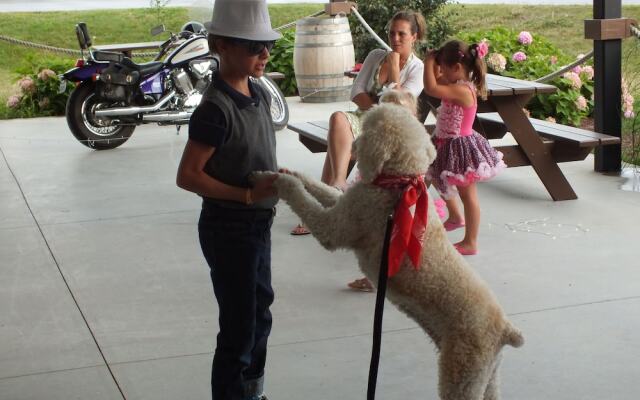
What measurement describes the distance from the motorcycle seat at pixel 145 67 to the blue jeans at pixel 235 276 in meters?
6.39

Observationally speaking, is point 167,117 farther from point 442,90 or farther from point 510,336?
point 510,336

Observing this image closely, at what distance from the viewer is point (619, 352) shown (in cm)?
388

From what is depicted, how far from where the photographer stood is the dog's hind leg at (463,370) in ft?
9.36

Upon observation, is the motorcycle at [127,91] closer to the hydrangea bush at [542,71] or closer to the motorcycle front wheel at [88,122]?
the motorcycle front wheel at [88,122]

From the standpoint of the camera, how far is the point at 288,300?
4.72 metres

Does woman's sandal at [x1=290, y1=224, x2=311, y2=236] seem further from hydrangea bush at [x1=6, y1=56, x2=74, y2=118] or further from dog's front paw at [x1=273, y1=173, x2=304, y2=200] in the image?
hydrangea bush at [x1=6, y1=56, x2=74, y2=118]

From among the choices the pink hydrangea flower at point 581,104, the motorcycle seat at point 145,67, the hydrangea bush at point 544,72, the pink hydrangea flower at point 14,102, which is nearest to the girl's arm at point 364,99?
the hydrangea bush at point 544,72

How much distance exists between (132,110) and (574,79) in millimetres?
4402

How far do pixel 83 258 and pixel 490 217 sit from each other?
2594 mm

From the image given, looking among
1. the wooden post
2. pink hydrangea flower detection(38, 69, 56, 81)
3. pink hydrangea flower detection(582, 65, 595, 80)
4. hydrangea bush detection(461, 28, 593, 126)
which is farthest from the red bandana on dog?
pink hydrangea flower detection(38, 69, 56, 81)

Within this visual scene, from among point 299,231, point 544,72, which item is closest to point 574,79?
point 544,72

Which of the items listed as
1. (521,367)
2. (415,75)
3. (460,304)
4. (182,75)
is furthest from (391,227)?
(182,75)

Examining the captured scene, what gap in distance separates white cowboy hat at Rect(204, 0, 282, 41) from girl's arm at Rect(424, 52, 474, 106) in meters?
2.63

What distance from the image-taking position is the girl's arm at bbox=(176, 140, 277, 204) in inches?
112
